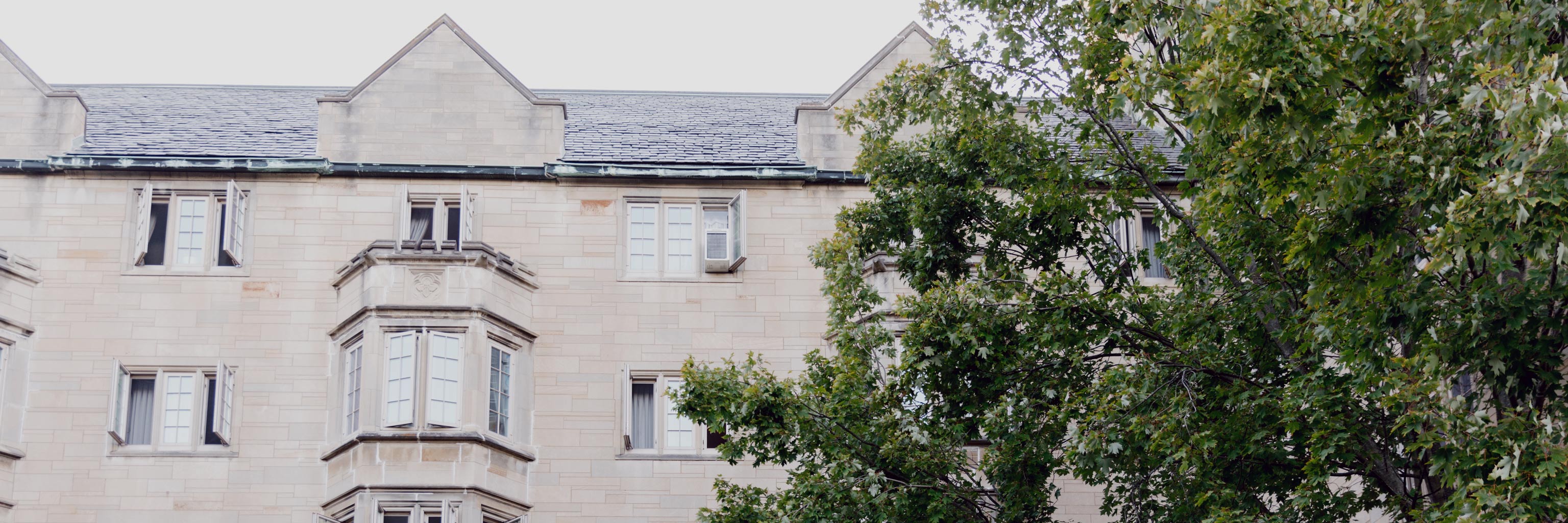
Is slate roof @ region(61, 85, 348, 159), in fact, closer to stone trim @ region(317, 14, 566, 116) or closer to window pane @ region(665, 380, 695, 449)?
stone trim @ region(317, 14, 566, 116)

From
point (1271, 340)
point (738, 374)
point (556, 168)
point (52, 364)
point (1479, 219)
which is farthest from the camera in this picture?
point (556, 168)

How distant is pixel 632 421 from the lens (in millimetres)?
24062

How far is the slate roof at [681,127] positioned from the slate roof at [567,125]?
3 centimetres

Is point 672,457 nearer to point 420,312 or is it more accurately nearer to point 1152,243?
point 420,312

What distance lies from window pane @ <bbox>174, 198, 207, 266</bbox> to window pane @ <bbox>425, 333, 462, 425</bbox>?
4.07 meters

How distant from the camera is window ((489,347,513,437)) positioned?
23.2 metres

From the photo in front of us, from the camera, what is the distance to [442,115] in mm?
25609

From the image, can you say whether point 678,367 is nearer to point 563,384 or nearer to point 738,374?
point 563,384

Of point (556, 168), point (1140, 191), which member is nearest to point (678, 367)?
point (556, 168)

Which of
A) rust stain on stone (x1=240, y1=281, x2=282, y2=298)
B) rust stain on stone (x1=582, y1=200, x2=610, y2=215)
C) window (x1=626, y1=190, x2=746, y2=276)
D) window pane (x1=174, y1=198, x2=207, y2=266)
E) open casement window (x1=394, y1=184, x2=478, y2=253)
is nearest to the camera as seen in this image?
rust stain on stone (x1=240, y1=281, x2=282, y2=298)

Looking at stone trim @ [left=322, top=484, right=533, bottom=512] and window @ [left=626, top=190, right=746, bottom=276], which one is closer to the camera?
stone trim @ [left=322, top=484, right=533, bottom=512]

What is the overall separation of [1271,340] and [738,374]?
5.42 meters

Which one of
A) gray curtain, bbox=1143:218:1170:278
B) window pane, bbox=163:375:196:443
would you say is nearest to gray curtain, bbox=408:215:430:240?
window pane, bbox=163:375:196:443

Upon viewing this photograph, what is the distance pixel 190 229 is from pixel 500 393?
207 inches
